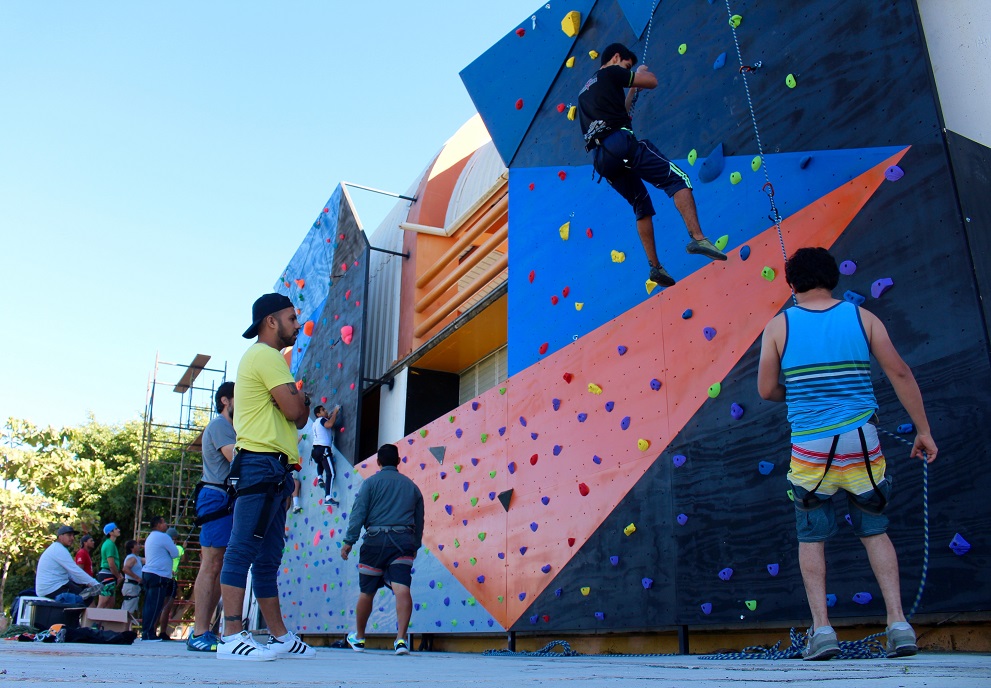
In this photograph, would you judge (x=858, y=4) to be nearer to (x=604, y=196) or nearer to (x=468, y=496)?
(x=604, y=196)

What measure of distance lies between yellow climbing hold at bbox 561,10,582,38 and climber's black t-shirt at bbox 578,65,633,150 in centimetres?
205

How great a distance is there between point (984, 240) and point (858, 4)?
1.41m

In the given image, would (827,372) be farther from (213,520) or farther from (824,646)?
(213,520)

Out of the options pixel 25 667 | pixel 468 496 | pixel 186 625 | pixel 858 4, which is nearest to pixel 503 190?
pixel 468 496

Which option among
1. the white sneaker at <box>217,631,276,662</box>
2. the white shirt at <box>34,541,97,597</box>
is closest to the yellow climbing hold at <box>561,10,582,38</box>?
the white sneaker at <box>217,631,276,662</box>

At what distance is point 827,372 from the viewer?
2.88m

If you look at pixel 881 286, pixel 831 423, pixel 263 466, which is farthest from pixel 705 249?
pixel 263 466

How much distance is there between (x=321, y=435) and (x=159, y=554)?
314 cm

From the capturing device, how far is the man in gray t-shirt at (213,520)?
4.33m

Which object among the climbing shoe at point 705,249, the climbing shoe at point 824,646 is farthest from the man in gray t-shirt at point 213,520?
the climbing shoe at point 824,646

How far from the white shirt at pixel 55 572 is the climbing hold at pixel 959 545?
673cm

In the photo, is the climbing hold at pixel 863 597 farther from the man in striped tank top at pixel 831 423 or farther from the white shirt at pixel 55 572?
the white shirt at pixel 55 572

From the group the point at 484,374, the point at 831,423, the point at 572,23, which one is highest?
the point at 572,23

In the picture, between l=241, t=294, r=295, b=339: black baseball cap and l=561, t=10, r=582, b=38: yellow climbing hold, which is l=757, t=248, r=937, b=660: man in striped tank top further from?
l=561, t=10, r=582, b=38: yellow climbing hold
